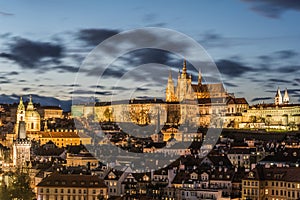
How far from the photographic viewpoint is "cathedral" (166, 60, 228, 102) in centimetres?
9175

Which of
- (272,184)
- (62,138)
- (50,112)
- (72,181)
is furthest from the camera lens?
(50,112)

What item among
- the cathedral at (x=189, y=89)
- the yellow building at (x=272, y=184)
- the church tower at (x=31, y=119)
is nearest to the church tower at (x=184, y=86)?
the cathedral at (x=189, y=89)

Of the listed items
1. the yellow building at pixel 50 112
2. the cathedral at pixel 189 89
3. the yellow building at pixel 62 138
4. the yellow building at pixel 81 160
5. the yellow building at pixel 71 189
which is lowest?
the yellow building at pixel 71 189

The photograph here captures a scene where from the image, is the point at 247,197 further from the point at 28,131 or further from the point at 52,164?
the point at 28,131

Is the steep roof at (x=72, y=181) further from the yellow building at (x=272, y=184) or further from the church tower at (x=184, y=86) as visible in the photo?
the church tower at (x=184, y=86)

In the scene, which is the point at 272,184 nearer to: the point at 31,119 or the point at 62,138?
the point at 62,138

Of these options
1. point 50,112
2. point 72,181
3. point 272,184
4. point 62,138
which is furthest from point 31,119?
point 272,184

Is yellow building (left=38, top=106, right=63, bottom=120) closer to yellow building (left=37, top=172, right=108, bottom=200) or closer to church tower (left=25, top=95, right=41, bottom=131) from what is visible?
church tower (left=25, top=95, right=41, bottom=131)

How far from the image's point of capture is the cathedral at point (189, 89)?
3612 inches

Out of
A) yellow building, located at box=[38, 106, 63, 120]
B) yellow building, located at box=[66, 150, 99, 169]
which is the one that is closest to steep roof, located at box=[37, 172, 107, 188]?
yellow building, located at box=[66, 150, 99, 169]

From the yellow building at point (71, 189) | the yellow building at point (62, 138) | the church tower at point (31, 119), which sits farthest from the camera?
the church tower at point (31, 119)

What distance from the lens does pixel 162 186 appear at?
99.2ft

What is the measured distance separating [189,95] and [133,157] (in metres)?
50.0

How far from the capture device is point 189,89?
9338 centimetres
